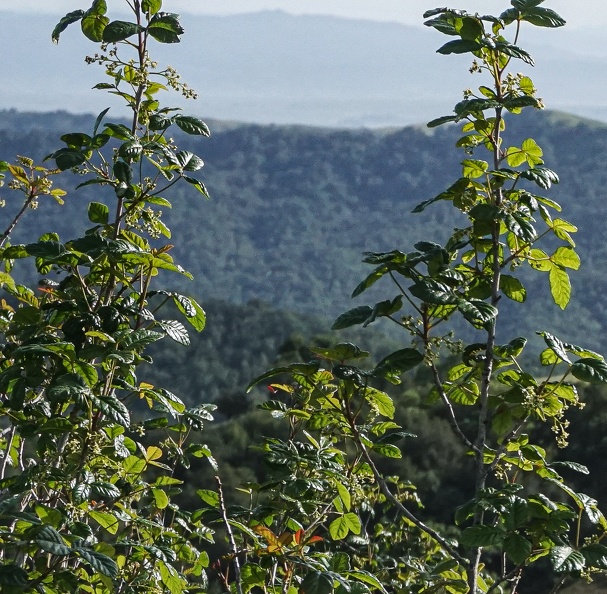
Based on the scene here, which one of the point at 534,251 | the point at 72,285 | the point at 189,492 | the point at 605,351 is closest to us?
the point at 534,251

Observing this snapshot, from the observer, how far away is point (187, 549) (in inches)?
117

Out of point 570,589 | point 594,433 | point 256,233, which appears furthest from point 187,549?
point 256,233

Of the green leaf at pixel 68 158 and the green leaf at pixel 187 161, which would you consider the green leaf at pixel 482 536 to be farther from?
the green leaf at pixel 68 158

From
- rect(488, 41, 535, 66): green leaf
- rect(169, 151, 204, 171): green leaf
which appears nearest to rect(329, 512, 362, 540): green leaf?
rect(169, 151, 204, 171): green leaf

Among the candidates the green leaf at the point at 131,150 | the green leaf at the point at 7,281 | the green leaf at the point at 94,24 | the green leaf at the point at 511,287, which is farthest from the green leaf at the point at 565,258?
the green leaf at the point at 7,281

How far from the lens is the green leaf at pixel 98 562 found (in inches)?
78.7

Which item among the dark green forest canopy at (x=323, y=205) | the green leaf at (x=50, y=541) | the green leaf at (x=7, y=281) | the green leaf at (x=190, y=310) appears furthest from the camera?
the dark green forest canopy at (x=323, y=205)

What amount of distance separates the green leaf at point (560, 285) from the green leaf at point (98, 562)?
4.29 feet

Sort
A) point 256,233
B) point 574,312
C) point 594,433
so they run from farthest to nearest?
point 256,233, point 574,312, point 594,433

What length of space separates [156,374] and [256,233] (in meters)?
75.2

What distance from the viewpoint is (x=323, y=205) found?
5379 inches

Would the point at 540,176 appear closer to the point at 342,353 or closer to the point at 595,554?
the point at 342,353

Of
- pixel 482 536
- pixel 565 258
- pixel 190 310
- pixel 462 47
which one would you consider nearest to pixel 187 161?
pixel 190 310

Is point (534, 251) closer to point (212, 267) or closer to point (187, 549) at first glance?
point (187, 549)
